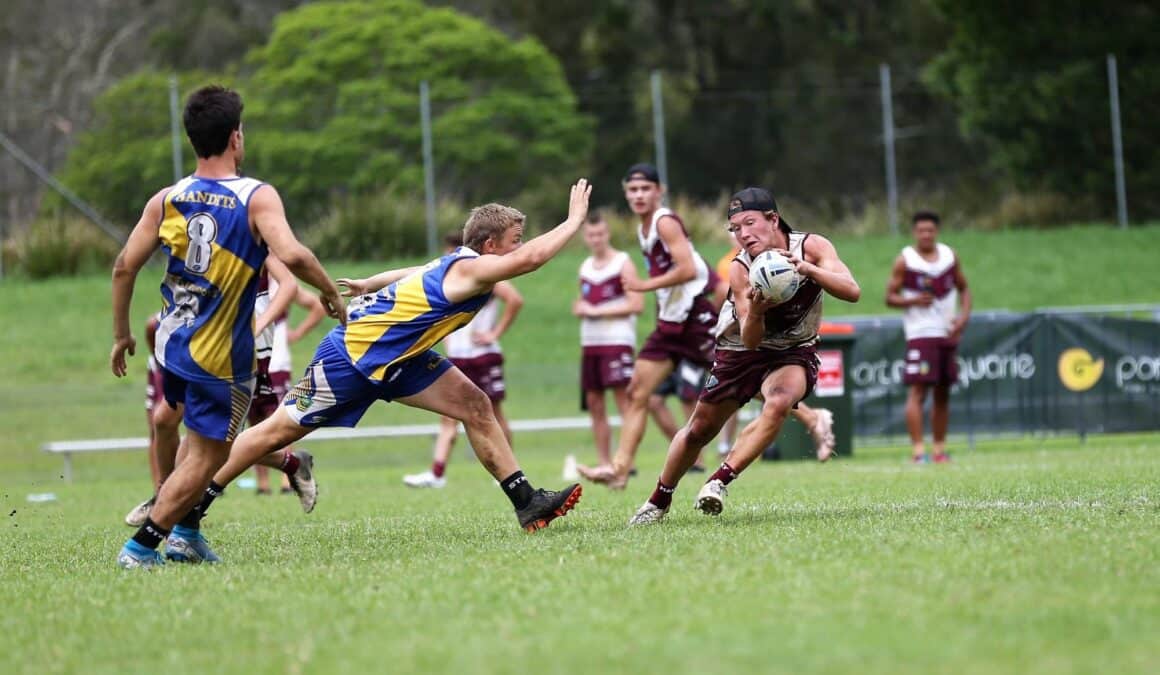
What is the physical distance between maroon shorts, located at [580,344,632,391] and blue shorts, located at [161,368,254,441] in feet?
23.7

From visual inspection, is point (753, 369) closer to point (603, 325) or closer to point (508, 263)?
point (508, 263)

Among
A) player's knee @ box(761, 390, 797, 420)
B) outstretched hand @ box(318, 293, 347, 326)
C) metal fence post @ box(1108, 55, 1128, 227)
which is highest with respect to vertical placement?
metal fence post @ box(1108, 55, 1128, 227)

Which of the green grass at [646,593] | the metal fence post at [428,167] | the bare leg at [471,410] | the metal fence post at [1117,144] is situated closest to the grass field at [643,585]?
the green grass at [646,593]

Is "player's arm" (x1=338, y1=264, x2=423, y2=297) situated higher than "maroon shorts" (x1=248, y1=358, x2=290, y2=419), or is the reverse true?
"player's arm" (x1=338, y1=264, x2=423, y2=297)

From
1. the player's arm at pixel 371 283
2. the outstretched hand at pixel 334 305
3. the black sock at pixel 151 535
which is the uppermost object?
the player's arm at pixel 371 283

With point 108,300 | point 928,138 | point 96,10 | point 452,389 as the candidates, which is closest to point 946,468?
point 452,389

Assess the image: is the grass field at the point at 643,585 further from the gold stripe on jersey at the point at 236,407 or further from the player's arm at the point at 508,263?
the player's arm at the point at 508,263

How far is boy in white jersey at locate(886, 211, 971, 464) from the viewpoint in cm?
1539

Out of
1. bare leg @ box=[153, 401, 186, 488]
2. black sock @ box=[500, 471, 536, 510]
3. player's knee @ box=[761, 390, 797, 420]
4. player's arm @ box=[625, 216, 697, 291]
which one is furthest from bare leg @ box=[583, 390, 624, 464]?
player's knee @ box=[761, 390, 797, 420]

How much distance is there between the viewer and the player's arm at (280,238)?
22.5 ft

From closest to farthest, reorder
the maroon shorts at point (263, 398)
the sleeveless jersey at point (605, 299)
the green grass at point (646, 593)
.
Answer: the green grass at point (646, 593), the maroon shorts at point (263, 398), the sleeveless jersey at point (605, 299)

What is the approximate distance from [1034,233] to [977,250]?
2034 millimetres

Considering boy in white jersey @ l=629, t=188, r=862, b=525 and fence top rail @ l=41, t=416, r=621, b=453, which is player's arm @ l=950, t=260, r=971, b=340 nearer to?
fence top rail @ l=41, t=416, r=621, b=453

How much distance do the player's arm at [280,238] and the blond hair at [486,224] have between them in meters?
1.18
